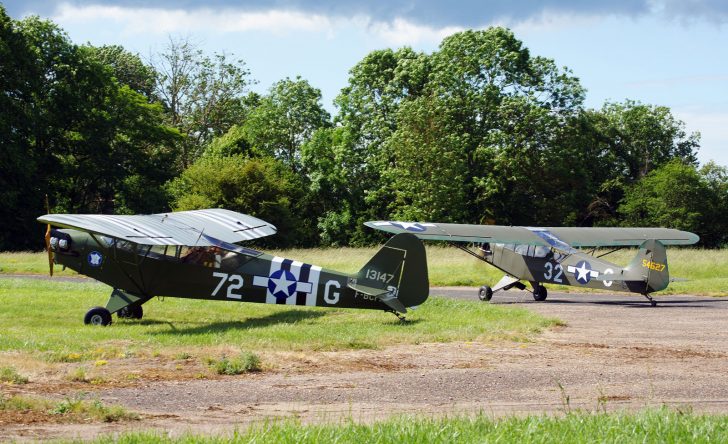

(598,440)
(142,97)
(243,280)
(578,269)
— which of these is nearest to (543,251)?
(578,269)

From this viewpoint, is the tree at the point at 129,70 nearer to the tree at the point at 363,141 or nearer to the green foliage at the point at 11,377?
the tree at the point at 363,141

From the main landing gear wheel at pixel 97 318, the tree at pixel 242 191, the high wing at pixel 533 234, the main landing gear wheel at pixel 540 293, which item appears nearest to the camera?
the main landing gear wheel at pixel 97 318

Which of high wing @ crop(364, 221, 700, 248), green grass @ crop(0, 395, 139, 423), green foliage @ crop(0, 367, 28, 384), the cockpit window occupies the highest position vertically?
high wing @ crop(364, 221, 700, 248)

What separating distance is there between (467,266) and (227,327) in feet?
58.0

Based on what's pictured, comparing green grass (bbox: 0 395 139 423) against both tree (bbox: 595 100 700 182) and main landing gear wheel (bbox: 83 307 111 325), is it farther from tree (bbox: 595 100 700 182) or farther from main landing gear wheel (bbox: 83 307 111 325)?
tree (bbox: 595 100 700 182)

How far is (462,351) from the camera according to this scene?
1344 centimetres

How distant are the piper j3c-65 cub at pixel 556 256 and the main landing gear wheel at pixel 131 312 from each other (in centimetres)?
734

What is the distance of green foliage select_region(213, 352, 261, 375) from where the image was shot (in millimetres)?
11508

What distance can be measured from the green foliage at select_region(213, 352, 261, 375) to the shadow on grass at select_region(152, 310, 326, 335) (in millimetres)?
3692

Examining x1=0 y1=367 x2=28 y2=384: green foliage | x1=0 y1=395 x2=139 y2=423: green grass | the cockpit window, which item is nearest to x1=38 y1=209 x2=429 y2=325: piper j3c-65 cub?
x1=0 y1=367 x2=28 y2=384: green foliage

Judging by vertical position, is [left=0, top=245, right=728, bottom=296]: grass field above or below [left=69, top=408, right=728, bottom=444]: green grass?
below

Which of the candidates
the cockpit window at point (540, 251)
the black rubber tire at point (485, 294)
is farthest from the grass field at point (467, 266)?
the black rubber tire at point (485, 294)

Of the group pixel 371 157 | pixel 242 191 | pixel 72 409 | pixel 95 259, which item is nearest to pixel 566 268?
pixel 95 259

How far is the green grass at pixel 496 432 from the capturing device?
680 centimetres
